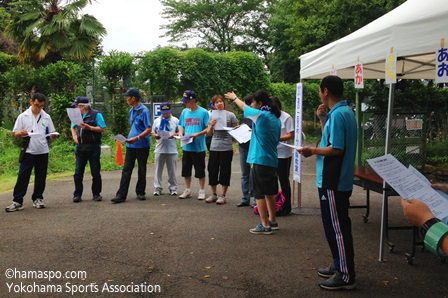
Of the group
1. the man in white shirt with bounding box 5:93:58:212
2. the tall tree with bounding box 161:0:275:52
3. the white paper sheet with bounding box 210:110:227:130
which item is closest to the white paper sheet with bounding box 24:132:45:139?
the man in white shirt with bounding box 5:93:58:212

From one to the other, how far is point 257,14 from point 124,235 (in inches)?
1421

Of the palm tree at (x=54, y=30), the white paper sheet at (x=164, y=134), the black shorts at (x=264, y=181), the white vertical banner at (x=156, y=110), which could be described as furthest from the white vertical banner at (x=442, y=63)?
the palm tree at (x=54, y=30)

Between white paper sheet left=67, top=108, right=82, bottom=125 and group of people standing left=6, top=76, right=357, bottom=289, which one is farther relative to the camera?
white paper sheet left=67, top=108, right=82, bottom=125

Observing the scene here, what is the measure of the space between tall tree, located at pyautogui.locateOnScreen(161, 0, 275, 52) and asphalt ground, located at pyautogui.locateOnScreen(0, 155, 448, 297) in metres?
32.7

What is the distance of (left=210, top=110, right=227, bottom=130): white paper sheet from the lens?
794cm

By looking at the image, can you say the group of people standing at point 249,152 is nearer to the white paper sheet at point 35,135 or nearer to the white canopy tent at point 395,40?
the white paper sheet at point 35,135

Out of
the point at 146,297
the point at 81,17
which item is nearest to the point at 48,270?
the point at 146,297

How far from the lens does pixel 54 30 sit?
703 inches

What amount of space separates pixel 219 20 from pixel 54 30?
2314 cm

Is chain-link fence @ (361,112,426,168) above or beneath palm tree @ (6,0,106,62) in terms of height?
beneath

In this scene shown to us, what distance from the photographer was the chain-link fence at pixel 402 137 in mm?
7258

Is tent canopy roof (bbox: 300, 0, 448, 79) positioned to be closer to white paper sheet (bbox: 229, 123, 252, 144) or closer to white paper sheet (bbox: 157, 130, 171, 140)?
white paper sheet (bbox: 229, 123, 252, 144)

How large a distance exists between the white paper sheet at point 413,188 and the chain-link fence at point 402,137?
4882mm

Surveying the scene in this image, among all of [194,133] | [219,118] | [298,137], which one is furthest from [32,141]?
[298,137]
